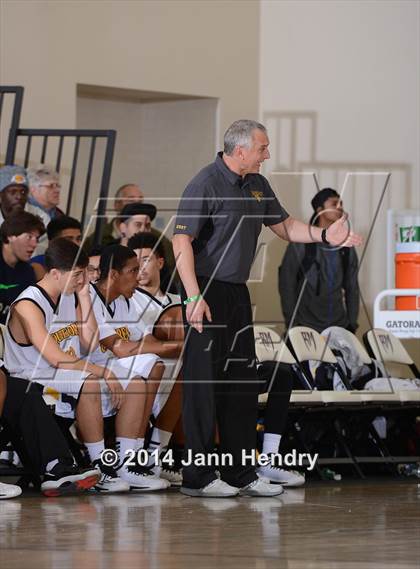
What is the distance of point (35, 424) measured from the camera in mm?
5492

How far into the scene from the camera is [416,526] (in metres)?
4.59

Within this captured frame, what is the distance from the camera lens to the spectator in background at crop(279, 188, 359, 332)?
27.5ft

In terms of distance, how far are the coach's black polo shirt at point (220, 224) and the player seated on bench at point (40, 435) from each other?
0.97 meters

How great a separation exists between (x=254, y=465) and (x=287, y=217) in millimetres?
1193

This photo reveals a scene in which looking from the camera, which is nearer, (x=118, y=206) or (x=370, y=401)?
(x=370, y=401)

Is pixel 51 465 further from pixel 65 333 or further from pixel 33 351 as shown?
pixel 65 333

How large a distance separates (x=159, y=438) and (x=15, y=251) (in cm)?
126

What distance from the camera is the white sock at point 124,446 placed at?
5.72 m

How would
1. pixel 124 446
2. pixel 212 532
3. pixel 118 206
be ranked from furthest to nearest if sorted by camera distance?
pixel 118 206
pixel 124 446
pixel 212 532

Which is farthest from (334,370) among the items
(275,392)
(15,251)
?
(15,251)

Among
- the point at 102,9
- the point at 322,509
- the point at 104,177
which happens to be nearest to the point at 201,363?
the point at 322,509

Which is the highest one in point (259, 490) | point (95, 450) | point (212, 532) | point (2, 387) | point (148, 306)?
point (148, 306)

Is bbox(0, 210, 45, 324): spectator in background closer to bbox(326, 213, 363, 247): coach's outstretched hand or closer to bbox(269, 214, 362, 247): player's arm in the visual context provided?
bbox(269, 214, 362, 247): player's arm

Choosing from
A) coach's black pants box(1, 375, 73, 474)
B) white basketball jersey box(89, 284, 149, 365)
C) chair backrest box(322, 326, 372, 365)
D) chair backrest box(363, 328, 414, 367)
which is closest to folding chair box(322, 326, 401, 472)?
chair backrest box(322, 326, 372, 365)
